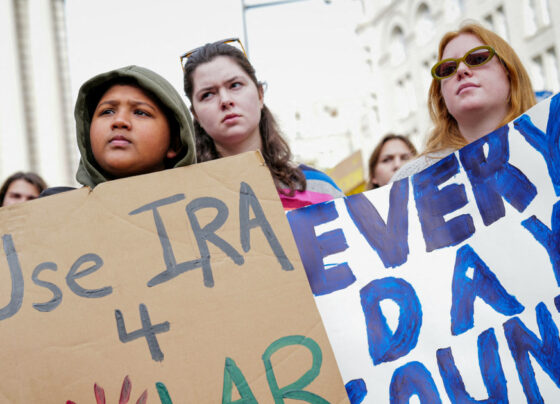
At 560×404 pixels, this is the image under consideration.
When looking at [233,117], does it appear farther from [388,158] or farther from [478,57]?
[388,158]

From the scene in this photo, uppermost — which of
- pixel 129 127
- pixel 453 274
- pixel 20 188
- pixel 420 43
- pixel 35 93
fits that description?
pixel 420 43

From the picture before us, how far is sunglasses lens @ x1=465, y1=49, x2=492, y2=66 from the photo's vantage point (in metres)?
1.91

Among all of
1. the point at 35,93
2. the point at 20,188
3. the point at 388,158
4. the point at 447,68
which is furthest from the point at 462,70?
the point at 35,93

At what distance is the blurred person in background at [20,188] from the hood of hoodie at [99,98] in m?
1.85

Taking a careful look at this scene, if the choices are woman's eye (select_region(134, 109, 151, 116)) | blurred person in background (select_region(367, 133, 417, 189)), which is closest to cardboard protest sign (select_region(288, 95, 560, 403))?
woman's eye (select_region(134, 109, 151, 116))

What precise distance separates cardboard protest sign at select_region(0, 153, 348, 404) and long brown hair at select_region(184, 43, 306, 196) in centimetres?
81

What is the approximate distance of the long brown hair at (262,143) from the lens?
214 centimetres

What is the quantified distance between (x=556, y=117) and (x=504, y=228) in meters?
0.31

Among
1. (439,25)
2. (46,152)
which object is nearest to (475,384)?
(46,152)

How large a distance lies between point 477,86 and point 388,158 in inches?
75.7

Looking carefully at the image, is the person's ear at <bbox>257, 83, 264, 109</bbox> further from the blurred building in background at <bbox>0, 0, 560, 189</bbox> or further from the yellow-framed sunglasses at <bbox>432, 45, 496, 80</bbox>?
the blurred building in background at <bbox>0, 0, 560, 189</bbox>

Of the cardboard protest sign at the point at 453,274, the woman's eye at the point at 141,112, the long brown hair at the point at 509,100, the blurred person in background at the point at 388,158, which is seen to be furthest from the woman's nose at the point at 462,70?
the blurred person in background at the point at 388,158

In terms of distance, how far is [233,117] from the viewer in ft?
6.78

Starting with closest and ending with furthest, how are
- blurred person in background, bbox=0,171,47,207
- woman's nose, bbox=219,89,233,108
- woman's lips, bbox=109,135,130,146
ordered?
woman's lips, bbox=109,135,130,146
woman's nose, bbox=219,89,233,108
blurred person in background, bbox=0,171,47,207
